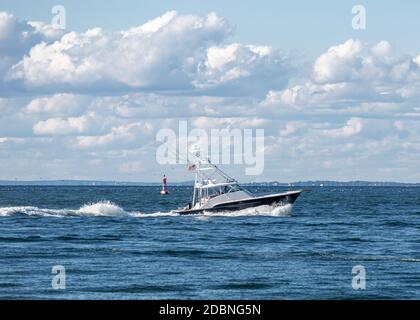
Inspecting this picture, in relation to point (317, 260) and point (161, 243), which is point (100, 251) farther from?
point (317, 260)

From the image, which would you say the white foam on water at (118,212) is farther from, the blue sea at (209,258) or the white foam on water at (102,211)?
the blue sea at (209,258)

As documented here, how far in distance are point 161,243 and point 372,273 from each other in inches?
656

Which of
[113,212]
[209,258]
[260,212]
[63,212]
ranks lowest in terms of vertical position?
[209,258]

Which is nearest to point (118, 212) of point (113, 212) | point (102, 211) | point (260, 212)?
point (113, 212)

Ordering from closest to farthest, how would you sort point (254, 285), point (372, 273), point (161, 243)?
point (254, 285) < point (372, 273) < point (161, 243)

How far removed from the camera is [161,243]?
50.5m

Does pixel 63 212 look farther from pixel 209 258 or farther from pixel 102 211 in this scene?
pixel 209 258

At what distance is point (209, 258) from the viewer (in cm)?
4262

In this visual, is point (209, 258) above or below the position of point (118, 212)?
below

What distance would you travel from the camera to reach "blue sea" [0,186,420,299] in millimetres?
31938

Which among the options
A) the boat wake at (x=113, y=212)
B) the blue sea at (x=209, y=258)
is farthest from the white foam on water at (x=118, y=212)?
the blue sea at (x=209, y=258)

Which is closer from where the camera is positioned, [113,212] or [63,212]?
[63,212]
